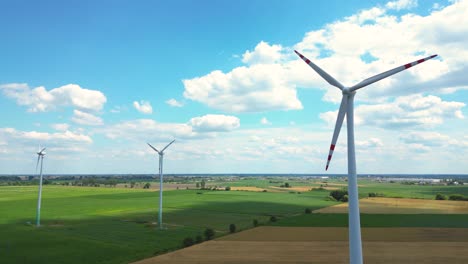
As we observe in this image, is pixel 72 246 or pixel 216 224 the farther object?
pixel 216 224

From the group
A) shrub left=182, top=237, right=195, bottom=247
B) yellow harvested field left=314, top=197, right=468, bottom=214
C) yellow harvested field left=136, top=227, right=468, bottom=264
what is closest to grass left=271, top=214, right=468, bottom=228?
yellow harvested field left=136, top=227, right=468, bottom=264

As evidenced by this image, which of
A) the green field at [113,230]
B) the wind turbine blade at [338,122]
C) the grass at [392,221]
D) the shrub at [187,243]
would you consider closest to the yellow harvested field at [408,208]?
the green field at [113,230]

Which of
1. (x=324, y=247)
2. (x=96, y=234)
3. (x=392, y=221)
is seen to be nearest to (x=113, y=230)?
(x=96, y=234)

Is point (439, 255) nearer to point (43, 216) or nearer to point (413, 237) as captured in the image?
point (413, 237)

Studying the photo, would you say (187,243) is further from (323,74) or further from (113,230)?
(323,74)

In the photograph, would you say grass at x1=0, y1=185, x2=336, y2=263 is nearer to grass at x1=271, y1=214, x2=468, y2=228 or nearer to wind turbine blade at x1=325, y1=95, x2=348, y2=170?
grass at x1=271, y1=214, x2=468, y2=228

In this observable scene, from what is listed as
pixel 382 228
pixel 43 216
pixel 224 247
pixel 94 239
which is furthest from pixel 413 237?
pixel 43 216

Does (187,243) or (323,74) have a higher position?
(323,74)

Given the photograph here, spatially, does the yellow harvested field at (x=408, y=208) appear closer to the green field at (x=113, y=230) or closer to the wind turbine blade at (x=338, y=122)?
the green field at (x=113, y=230)
